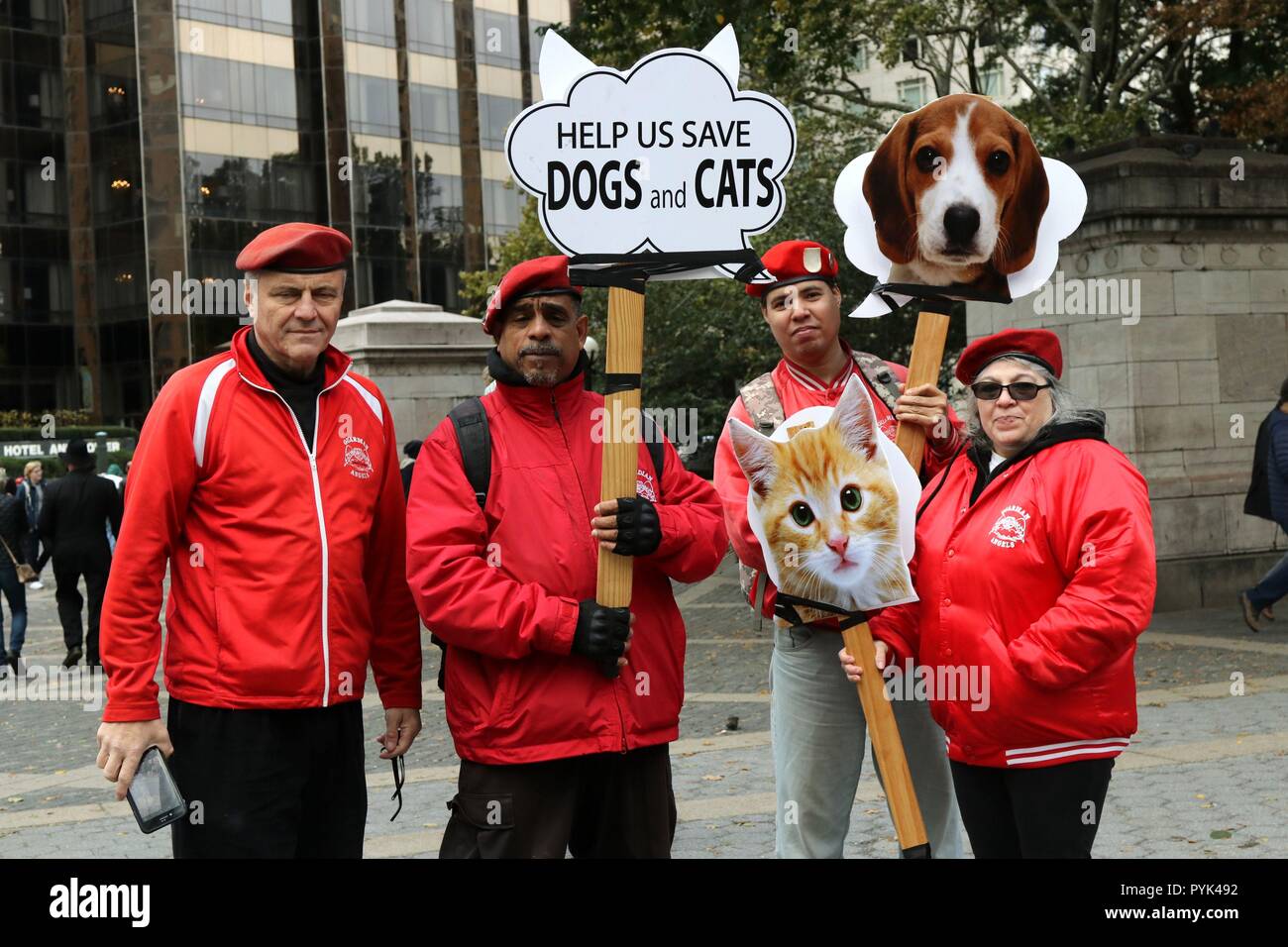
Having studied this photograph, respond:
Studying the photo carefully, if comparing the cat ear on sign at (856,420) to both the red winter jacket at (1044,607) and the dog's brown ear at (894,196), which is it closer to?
the red winter jacket at (1044,607)

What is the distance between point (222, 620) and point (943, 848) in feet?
7.83

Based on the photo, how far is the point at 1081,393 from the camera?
12977mm

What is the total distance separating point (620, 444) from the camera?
12.4 feet

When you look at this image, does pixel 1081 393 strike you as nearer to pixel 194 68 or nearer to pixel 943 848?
pixel 943 848

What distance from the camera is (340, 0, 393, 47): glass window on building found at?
5375 cm

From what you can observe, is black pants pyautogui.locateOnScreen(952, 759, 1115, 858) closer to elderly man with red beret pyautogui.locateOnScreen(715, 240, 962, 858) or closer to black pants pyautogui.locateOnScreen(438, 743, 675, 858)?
elderly man with red beret pyautogui.locateOnScreen(715, 240, 962, 858)

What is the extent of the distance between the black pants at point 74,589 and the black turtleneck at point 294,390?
393 inches

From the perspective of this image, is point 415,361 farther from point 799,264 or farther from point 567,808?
point 567,808

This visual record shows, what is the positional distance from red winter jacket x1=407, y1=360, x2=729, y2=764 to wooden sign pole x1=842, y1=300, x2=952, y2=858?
48 cm

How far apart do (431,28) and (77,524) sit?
4595cm

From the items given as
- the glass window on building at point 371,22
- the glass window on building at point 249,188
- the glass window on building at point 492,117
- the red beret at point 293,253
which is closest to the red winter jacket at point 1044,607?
the red beret at point 293,253

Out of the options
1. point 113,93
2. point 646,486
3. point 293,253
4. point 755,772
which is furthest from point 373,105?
point 646,486

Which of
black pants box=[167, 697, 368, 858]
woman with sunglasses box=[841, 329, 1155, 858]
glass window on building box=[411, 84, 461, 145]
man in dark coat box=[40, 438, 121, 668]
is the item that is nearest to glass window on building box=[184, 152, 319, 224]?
glass window on building box=[411, 84, 461, 145]
